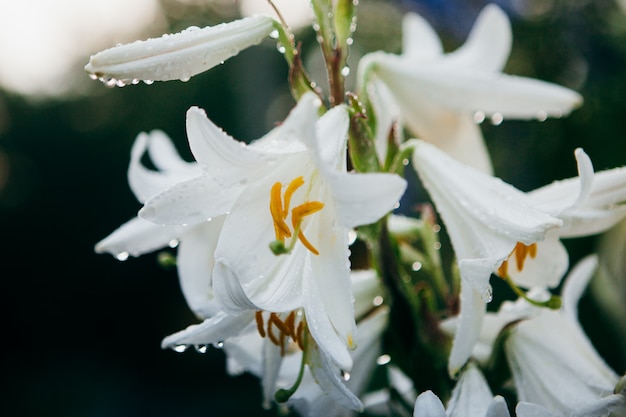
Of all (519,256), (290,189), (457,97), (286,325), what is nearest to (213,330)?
(286,325)

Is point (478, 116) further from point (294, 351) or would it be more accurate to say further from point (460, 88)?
point (294, 351)

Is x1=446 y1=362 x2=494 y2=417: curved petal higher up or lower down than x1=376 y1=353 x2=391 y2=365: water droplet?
higher up

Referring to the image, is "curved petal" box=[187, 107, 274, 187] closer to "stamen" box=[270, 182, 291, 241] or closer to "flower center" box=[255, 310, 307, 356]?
"stamen" box=[270, 182, 291, 241]

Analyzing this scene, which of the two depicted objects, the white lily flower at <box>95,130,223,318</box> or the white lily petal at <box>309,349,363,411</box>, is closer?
the white lily petal at <box>309,349,363,411</box>

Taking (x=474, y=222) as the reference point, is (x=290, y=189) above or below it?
above

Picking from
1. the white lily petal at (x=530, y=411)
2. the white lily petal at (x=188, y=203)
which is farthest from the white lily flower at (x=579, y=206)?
the white lily petal at (x=188, y=203)

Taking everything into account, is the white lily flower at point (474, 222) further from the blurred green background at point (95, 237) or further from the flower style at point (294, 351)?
the blurred green background at point (95, 237)

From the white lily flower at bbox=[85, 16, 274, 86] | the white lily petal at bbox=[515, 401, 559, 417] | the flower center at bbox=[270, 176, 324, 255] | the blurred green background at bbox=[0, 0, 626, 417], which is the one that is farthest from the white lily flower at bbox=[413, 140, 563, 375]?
the blurred green background at bbox=[0, 0, 626, 417]
